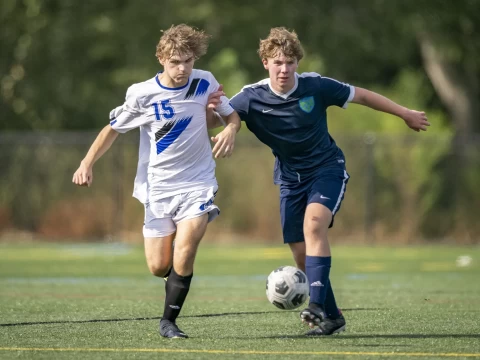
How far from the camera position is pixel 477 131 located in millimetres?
28172

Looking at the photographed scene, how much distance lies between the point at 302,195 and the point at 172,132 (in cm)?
111

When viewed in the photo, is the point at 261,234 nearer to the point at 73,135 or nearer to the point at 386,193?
the point at 386,193

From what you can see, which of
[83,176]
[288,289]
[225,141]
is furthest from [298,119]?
[83,176]

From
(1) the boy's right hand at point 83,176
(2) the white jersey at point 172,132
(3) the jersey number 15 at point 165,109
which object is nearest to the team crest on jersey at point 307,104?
(2) the white jersey at point 172,132

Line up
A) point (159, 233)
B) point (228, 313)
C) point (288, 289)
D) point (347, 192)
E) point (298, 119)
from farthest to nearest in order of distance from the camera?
1. point (347, 192)
2. point (228, 313)
3. point (298, 119)
4. point (159, 233)
5. point (288, 289)

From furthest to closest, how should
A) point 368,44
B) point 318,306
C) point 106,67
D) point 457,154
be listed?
1. point 106,67
2. point 368,44
3. point 457,154
4. point 318,306

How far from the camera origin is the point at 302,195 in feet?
25.0

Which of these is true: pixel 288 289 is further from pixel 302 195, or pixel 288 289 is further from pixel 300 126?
pixel 300 126

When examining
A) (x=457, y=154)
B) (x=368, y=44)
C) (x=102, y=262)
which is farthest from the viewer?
(x=368, y=44)

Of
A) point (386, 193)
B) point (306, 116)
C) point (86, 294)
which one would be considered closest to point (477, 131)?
point (386, 193)

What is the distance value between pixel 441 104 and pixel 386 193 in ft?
29.7

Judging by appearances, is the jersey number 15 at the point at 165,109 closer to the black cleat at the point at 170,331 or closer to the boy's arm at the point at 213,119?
the boy's arm at the point at 213,119

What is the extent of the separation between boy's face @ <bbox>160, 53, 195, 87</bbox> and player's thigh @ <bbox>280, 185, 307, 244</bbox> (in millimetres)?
1211

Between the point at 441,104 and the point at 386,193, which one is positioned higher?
the point at 441,104
